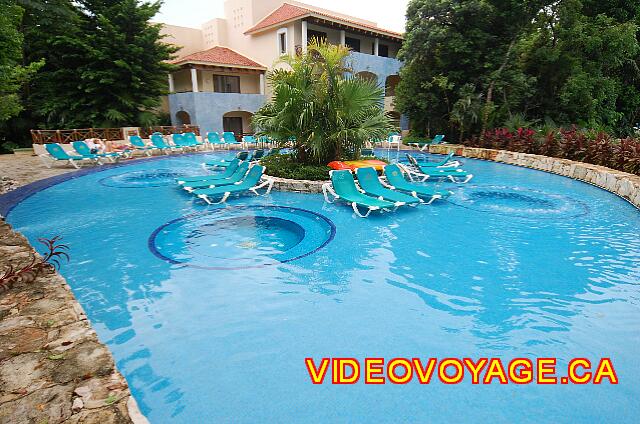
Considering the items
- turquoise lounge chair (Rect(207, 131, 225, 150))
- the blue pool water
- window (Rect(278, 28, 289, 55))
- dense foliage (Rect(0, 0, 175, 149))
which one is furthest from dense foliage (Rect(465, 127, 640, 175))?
dense foliage (Rect(0, 0, 175, 149))

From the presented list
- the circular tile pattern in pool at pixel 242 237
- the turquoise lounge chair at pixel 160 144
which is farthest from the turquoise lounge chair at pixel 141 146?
the circular tile pattern in pool at pixel 242 237

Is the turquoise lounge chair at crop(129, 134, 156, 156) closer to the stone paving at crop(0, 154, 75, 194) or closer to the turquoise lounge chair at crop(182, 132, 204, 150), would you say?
the turquoise lounge chair at crop(182, 132, 204, 150)

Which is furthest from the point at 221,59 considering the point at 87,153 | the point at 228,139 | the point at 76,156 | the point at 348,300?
the point at 348,300

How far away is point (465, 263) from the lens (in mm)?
5355

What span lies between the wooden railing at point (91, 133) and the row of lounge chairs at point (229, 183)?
12571 millimetres

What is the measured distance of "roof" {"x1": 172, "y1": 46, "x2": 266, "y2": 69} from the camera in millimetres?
24344

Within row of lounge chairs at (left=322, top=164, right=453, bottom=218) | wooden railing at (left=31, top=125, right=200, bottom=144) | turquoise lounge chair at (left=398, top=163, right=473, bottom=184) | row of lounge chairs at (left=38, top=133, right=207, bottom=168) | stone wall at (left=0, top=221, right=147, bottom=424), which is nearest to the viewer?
stone wall at (left=0, top=221, right=147, bottom=424)

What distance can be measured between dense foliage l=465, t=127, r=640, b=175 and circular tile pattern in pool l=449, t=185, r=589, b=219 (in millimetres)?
3160

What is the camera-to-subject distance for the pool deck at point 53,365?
6.40 ft

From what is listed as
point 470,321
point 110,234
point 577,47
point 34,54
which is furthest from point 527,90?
point 34,54

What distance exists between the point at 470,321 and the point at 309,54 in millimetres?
9498

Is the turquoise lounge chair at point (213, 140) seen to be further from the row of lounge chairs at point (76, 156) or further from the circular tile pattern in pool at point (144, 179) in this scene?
the circular tile pattern in pool at point (144, 179)

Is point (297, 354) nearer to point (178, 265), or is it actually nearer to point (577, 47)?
point (178, 265)

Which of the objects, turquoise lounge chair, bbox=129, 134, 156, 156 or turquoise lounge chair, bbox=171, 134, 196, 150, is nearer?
turquoise lounge chair, bbox=129, 134, 156, 156
